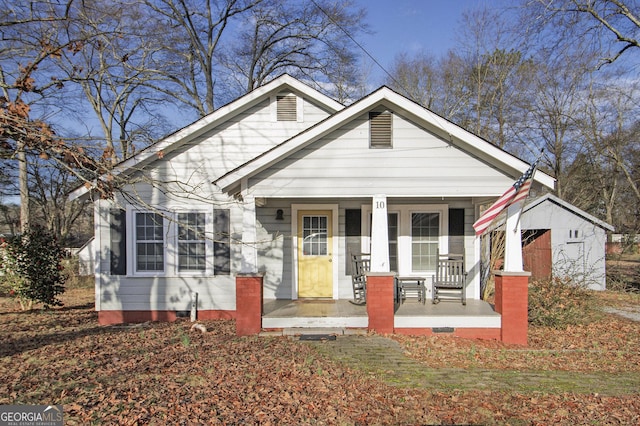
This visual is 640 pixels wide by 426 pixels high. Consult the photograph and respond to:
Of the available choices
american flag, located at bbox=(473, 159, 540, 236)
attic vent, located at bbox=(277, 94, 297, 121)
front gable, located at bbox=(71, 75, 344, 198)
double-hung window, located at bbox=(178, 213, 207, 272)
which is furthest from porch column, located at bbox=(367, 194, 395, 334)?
double-hung window, located at bbox=(178, 213, 207, 272)

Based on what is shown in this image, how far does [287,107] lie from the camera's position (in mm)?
10227

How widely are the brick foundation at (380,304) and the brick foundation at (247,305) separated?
2106 millimetres

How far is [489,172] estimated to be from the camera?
834cm

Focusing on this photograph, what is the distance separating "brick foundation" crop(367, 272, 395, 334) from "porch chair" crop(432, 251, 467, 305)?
1843 mm

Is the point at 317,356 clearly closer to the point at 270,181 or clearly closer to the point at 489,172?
the point at 270,181

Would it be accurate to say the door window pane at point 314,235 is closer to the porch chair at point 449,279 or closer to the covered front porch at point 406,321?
the covered front porch at point 406,321

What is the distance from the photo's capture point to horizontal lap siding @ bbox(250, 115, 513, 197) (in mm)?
8297

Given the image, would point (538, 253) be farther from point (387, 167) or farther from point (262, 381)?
point (262, 381)

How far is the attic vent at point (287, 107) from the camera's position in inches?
402

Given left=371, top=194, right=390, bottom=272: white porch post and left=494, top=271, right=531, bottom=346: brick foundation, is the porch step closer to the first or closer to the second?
left=371, top=194, right=390, bottom=272: white porch post

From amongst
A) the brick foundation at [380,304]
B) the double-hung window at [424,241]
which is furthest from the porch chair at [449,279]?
the brick foundation at [380,304]

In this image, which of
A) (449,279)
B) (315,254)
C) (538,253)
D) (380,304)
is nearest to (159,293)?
(315,254)

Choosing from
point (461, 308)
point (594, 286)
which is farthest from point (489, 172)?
point (594, 286)

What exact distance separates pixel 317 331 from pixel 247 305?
140 cm
